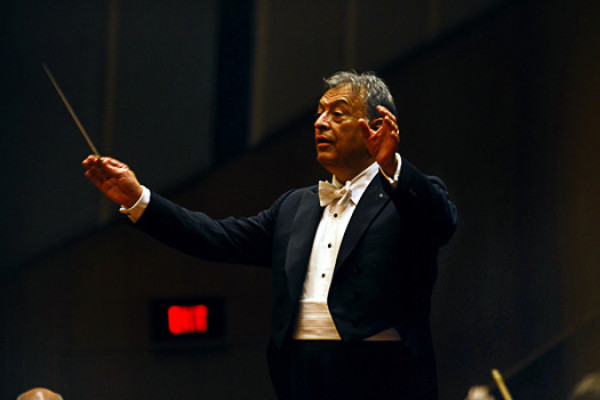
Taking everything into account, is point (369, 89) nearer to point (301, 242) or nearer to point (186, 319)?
point (301, 242)

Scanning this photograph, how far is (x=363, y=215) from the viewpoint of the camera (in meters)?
1.99

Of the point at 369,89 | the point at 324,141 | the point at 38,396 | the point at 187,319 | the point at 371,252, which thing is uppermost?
the point at 369,89

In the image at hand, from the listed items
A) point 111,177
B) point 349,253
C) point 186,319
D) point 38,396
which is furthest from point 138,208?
point 186,319

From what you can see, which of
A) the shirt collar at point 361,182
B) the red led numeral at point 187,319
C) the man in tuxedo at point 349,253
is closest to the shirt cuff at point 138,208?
the man in tuxedo at point 349,253

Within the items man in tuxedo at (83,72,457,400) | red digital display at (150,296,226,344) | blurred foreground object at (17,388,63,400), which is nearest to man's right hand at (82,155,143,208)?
man in tuxedo at (83,72,457,400)

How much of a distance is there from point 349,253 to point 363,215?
11 cm

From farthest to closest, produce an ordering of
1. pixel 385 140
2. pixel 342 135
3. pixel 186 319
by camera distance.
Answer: pixel 186 319
pixel 342 135
pixel 385 140

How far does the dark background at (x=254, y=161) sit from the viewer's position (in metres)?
3.02

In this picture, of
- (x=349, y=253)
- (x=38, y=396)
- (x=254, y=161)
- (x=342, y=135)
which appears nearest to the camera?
(x=349, y=253)

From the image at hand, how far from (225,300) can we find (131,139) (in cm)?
73

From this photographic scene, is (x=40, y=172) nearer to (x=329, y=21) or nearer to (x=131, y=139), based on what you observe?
(x=131, y=139)

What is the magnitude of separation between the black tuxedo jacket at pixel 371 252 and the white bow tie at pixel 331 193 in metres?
0.03

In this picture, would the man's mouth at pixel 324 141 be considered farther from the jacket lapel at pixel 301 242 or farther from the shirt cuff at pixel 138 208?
the shirt cuff at pixel 138 208

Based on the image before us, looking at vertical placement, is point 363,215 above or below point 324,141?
below
